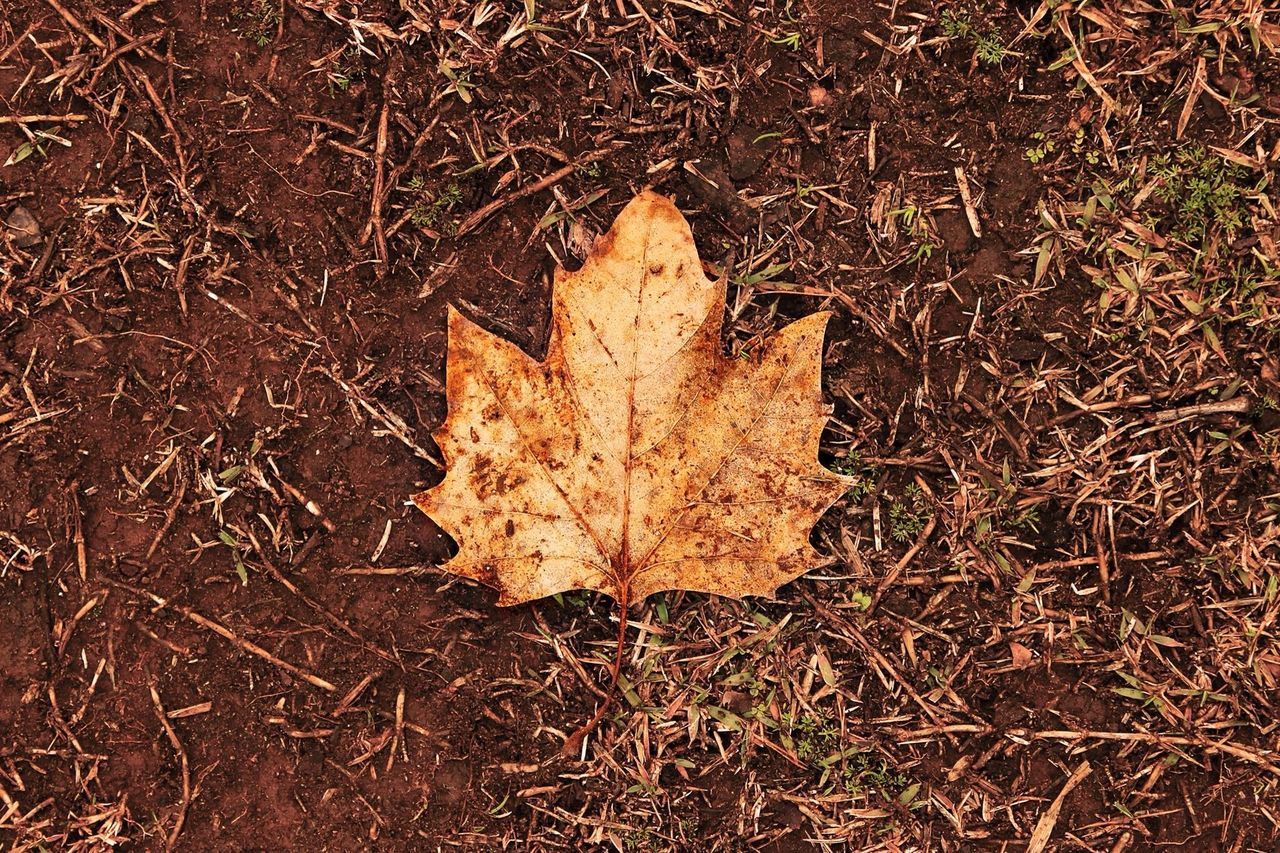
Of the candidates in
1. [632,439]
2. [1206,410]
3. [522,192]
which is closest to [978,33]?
[1206,410]

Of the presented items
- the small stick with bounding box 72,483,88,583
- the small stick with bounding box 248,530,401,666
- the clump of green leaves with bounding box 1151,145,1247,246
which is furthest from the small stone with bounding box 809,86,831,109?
the small stick with bounding box 72,483,88,583

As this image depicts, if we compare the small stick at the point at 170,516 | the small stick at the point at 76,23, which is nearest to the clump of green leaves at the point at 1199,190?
the small stick at the point at 170,516

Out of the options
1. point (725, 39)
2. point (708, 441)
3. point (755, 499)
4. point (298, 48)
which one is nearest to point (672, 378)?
point (708, 441)

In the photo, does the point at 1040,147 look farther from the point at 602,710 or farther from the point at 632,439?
the point at 602,710

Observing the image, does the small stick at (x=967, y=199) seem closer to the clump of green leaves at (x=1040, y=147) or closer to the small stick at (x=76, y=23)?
the clump of green leaves at (x=1040, y=147)

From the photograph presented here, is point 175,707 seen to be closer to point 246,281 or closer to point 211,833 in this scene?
point 211,833

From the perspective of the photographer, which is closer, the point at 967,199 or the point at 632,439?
the point at 632,439
